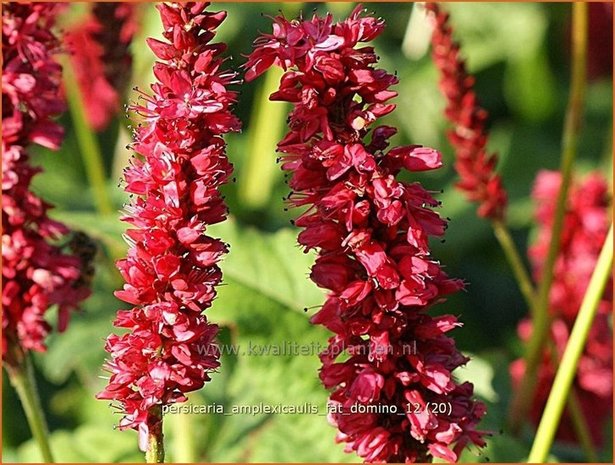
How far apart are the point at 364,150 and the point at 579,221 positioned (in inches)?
51.3

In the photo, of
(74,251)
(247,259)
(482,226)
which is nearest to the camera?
(74,251)

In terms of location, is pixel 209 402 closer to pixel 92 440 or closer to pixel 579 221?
pixel 92 440

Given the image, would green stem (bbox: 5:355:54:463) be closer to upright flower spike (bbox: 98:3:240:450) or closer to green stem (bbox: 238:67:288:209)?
upright flower spike (bbox: 98:3:240:450)

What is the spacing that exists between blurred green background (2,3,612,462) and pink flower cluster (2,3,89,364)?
31 cm

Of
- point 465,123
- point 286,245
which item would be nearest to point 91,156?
point 286,245

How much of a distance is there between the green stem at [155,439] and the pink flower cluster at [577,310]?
3.99ft

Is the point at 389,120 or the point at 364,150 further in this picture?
the point at 389,120

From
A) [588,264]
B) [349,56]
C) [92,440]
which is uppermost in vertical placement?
[349,56]

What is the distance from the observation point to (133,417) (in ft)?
4.26

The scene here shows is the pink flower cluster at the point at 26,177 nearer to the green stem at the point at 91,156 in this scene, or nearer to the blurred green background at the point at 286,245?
the blurred green background at the point at 286,245

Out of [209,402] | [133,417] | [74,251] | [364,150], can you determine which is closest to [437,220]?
[364,150]

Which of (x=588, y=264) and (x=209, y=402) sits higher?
(x=588, y=264)

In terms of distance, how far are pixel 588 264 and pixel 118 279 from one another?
3.46 feet

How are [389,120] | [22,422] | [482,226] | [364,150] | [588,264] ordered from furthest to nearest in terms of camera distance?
1. [389,120]
2. [482,226]
3. [22,422]
4. [588,264]
5. [364,150]
